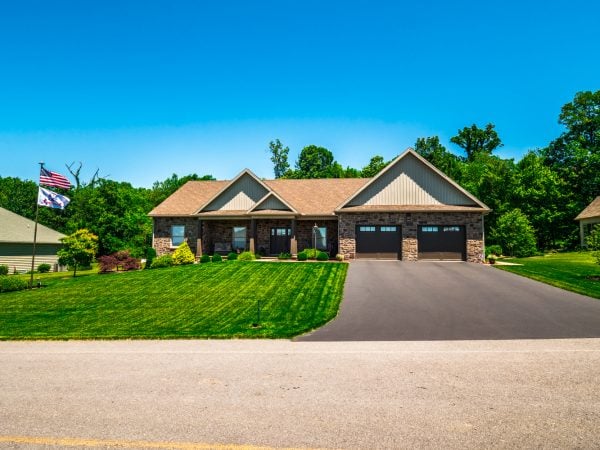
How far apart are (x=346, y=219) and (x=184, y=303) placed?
14.9m

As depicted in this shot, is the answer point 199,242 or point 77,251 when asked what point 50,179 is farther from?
point 199,242

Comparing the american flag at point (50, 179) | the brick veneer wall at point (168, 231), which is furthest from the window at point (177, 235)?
the american flag at point (50, 179)

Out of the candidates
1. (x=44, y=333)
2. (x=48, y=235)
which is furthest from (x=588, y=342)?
(x=48, y=235)

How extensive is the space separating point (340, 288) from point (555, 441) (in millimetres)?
13743

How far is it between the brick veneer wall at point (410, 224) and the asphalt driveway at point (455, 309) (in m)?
5.48

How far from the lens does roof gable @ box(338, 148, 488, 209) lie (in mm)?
28531

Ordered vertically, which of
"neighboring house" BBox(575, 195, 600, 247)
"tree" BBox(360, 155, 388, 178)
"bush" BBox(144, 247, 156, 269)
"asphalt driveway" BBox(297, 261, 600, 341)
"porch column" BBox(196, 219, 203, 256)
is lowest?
"asphalt driveway" BBox(297, 261, 600, 341)

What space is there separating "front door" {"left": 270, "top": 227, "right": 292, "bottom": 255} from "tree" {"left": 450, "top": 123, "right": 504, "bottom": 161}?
58970mm

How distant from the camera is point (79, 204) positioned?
156 feet

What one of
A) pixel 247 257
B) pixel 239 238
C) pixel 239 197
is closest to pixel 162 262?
pixel 247 257

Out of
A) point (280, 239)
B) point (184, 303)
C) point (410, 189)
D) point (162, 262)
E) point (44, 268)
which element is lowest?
point (184, 303)

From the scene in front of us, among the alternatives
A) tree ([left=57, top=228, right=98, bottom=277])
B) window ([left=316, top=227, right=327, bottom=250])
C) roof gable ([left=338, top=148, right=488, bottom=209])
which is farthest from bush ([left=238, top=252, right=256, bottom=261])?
tree ([left=57, top=228, right=98, bottom=277])

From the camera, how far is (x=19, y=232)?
37000mm

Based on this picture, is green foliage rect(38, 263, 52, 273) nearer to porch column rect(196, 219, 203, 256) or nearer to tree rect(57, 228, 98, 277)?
tree rect(57, 228, 98, 277)
